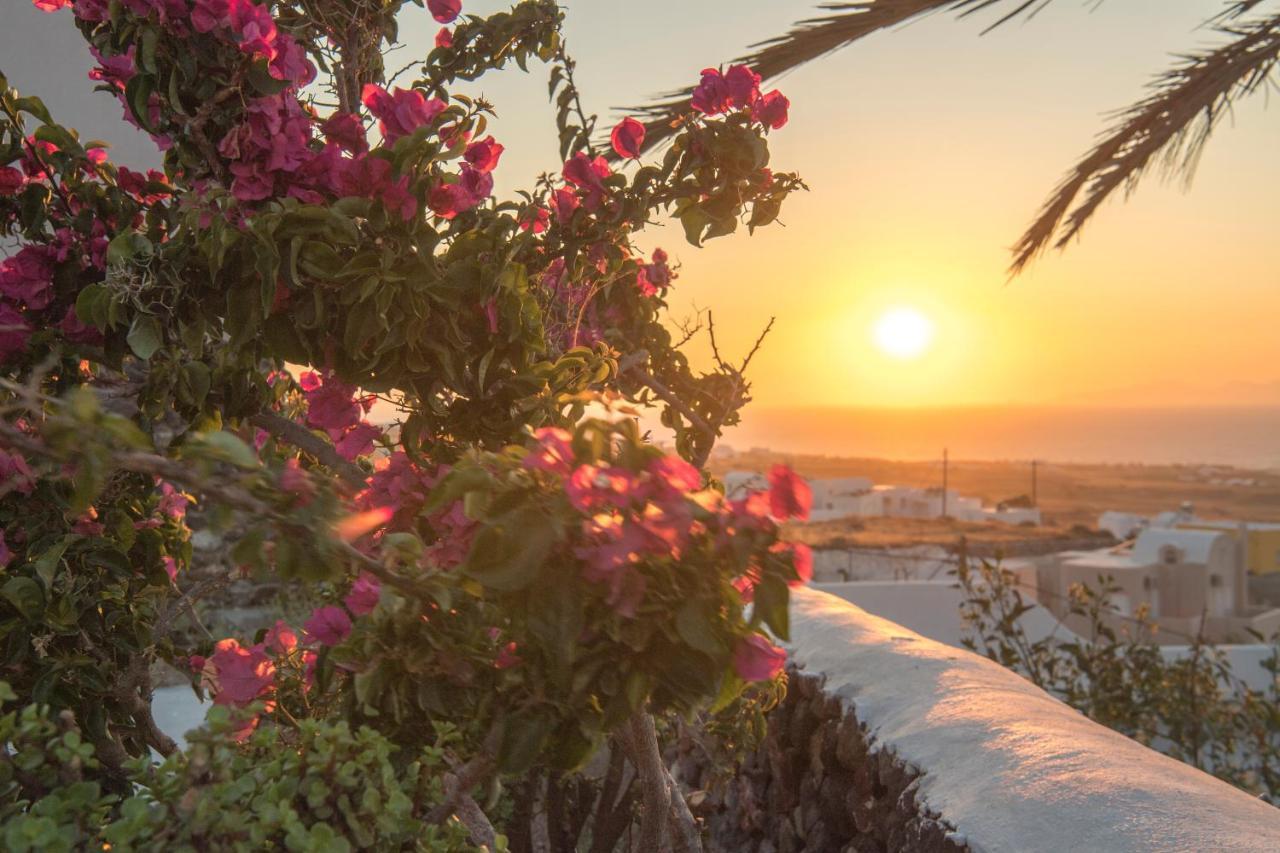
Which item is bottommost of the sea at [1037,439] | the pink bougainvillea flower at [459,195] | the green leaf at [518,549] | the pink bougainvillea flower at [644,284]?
the green leaf at [518,549]

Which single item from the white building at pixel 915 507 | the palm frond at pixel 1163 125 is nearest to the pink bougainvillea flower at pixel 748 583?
the palm frond at pixel 1163 125

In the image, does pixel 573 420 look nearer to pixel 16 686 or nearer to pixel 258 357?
pixel 258 357

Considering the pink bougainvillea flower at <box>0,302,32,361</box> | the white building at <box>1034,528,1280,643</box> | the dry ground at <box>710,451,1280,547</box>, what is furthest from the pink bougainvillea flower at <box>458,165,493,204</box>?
the dry ground at <box>710,451,1280,547</box>

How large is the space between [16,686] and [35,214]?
88 cm

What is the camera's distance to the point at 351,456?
2.15 m

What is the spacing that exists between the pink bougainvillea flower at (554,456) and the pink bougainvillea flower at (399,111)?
996 millimetres

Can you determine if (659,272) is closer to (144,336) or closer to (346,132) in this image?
(346,132)

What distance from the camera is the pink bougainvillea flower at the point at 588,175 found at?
2.14 m

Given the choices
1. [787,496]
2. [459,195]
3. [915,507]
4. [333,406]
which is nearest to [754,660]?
[787,496]

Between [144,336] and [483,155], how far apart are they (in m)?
0.68

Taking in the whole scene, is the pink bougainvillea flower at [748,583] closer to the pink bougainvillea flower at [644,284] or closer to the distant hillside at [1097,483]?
the pink bougainvillea flower at [644,284]

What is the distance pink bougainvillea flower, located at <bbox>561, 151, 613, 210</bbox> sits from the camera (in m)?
2.14

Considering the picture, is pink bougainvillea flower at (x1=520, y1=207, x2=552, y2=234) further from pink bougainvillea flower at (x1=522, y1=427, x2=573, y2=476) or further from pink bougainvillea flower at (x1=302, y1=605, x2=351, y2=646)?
pink bougainvillea flower at (x1=522, y1=427, x2=573, y2=476)

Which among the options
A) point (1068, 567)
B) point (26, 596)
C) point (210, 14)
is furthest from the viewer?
point (1068, 567)
